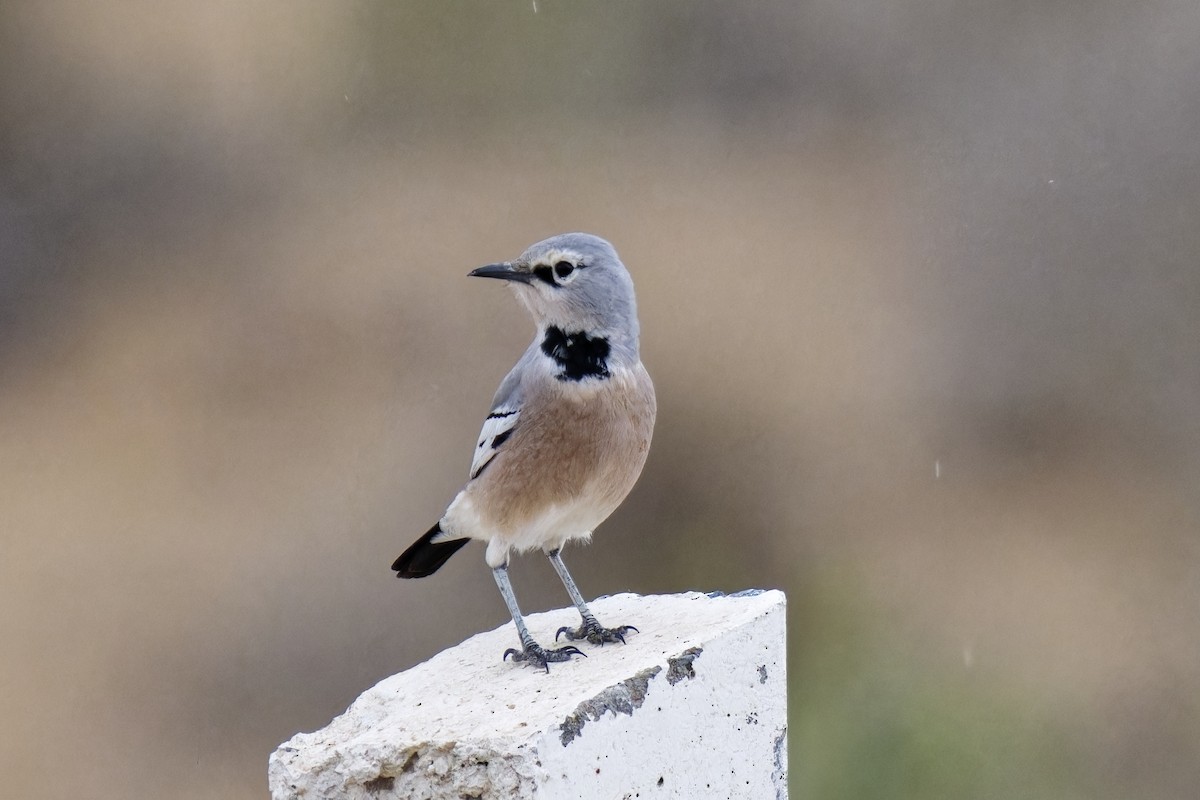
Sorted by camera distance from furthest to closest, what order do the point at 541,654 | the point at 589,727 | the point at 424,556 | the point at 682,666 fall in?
the point at 424,556, the point at 541,654, the point at 682,666, the point at 589,727

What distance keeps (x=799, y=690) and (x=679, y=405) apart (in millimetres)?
2794

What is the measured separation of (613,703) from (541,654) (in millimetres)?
601

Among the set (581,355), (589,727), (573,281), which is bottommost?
(589,727)

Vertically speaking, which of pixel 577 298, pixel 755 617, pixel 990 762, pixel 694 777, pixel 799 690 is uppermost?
pixel 577 298

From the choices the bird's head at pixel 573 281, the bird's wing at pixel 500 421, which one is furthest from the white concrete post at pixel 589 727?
the bird's head at pixel 573 281

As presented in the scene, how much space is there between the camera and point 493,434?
4324mm

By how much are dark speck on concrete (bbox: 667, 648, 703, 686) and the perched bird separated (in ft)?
1.54

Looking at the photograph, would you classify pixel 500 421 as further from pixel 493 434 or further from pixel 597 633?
pixel 597 633

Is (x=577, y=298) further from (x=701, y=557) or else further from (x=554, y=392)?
(x=701, y=557)

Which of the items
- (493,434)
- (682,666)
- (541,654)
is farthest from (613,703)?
(493,434)

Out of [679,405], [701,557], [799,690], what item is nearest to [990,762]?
[799,690]

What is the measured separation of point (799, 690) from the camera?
823 centimetres

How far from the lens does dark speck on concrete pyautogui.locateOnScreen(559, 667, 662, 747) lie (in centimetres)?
341

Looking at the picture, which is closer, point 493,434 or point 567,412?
point 567,412
